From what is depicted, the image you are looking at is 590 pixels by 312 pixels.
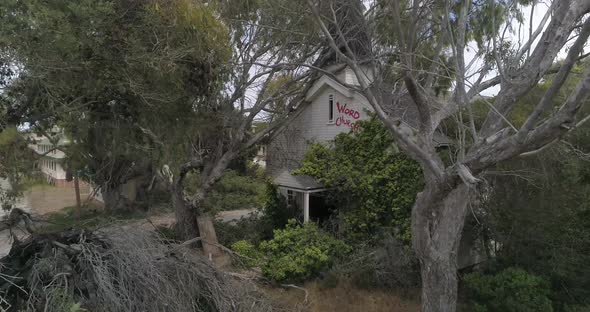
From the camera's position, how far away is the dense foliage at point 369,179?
10.5 metres

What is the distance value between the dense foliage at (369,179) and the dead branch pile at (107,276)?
588 cm

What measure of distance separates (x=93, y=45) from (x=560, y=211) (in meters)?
8.32

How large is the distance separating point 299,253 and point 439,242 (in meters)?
4.28

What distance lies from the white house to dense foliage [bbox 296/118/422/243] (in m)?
0.57

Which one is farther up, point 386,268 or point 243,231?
point 243,231

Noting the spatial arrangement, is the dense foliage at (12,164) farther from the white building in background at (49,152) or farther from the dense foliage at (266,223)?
the dense foliage at (266,223)

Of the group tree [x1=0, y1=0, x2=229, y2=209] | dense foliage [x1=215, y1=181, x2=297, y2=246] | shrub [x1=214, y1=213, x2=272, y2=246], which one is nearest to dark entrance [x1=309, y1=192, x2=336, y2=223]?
dense foliage [x1=215, y1=181, x2=297, y2=246]

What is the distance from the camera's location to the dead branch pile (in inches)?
161

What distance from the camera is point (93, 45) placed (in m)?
5.53

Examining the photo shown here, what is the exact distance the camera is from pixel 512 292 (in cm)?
747

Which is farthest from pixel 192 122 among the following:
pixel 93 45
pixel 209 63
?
pixel 93 45

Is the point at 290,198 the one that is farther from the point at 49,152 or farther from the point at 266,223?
the point at 49,152

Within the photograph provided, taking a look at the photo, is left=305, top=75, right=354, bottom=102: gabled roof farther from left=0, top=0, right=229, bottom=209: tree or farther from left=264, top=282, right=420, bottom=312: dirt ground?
left=0, top=0, right=229, bottom=209: tree

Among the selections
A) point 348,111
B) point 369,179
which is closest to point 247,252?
point 369,179
